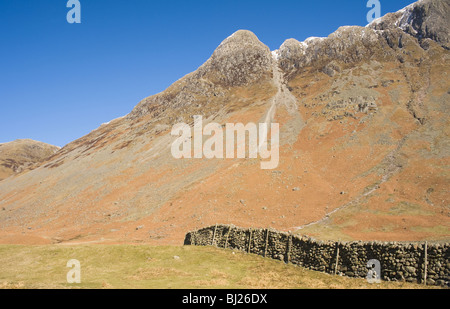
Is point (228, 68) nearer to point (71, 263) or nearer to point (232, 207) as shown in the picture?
point (232, 207)

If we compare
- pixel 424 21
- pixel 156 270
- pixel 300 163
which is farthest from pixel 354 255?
pixel 424 21

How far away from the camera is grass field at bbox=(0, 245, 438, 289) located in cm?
1800

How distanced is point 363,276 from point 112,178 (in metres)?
77.4

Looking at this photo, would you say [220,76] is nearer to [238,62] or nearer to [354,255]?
[238,62]

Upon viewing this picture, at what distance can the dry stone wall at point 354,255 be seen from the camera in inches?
656

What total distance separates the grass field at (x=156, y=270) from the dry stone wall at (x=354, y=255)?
704 mm

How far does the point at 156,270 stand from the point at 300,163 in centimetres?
4785

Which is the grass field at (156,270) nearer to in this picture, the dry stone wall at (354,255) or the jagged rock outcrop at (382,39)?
the dry stone wall at (354,255)

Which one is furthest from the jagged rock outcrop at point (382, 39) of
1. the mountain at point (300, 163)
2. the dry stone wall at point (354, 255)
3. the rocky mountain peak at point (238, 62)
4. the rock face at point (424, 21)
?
the dry stone wall at point (354, 255)

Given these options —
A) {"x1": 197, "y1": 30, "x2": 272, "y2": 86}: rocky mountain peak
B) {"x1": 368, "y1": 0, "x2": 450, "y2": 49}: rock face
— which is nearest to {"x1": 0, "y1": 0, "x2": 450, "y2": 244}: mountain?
{"x1": 368, "y1": 0, "x2": 450, "y2": 49}: rock face

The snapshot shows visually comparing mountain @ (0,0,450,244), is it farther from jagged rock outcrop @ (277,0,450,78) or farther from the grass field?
the grass field

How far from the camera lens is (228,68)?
144625 mm

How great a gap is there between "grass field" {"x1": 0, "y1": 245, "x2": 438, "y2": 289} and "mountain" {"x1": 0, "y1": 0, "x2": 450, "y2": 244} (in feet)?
49.9

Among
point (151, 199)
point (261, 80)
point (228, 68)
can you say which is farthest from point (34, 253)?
point (228, 68)
